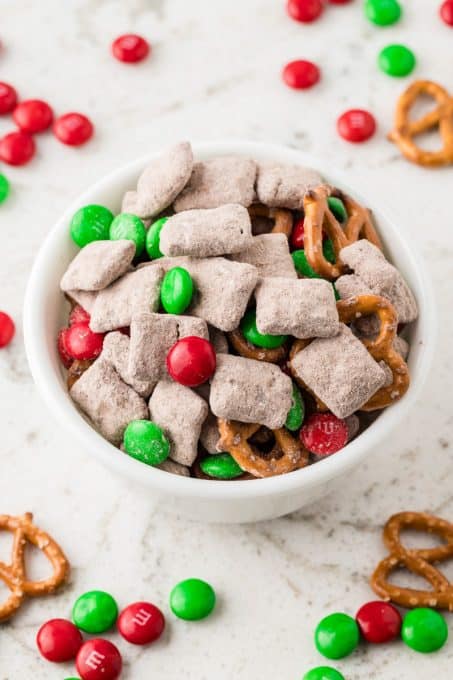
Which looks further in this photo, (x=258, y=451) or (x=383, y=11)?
(x=383, y=11)

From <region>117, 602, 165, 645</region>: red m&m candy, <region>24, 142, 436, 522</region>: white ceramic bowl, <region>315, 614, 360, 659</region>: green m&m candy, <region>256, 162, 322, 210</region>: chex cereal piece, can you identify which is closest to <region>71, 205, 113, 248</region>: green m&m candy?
<region>24, 142, 436, 522</region>: white ceramic bowl

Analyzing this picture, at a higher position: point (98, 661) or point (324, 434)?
point (324, 434)

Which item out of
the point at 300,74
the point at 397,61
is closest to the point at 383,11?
the point at 397,61

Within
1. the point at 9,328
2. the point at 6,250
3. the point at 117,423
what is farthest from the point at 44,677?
the point at 6,250

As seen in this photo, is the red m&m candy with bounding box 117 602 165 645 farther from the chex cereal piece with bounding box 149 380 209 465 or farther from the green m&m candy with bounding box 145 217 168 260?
the green m&m candy with bounding box 145 217 168 260

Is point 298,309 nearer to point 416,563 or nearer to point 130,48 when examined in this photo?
point 416,563

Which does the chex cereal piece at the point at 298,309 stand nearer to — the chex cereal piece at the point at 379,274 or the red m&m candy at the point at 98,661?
the chex cereal piece at the point at 379,274

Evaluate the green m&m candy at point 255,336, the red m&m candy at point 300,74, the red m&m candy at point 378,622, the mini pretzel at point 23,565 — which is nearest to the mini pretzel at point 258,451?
the green m&m candy at point 255,336
